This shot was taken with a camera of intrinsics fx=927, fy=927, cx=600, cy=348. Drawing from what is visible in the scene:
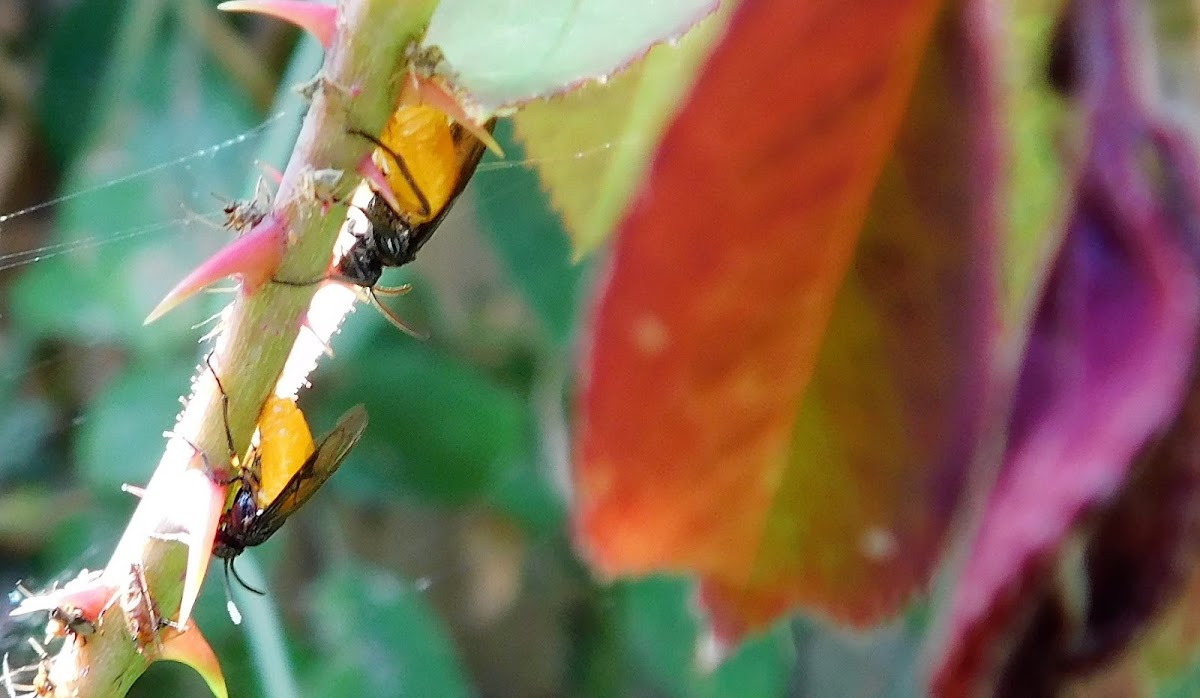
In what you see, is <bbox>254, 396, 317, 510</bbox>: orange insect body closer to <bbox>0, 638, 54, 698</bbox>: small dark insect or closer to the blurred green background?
<bbox>0, 638, 54, 698</bbox>: small dark insect

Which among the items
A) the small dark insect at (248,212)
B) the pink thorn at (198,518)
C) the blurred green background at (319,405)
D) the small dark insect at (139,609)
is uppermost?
the small dark insect at (248,212)

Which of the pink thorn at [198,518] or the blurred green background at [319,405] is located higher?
the pink thorn at [198,518]

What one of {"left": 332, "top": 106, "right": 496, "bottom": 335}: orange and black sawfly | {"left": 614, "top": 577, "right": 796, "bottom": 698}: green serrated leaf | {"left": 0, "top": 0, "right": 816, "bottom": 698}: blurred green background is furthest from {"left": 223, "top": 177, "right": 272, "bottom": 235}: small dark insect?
{"left": 614, "top": 577, "right": 796, "bottom": 698}: green serrated leaf

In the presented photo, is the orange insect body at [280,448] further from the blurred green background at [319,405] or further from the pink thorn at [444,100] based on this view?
the blurred green background at [319,405]

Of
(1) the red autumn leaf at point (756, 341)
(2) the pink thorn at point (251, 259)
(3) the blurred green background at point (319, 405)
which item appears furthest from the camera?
(3) the blurred green background at point (319, 405)

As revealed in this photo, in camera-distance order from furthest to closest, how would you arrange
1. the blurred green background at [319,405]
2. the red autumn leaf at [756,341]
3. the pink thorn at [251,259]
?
the blurred green background at [319,405]
the red autumn leaf at [756,341]
the pink thorn at [251,259]

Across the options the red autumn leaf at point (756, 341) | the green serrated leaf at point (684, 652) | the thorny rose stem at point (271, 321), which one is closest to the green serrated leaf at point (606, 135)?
the red autumn leaf at point (756, 341)
